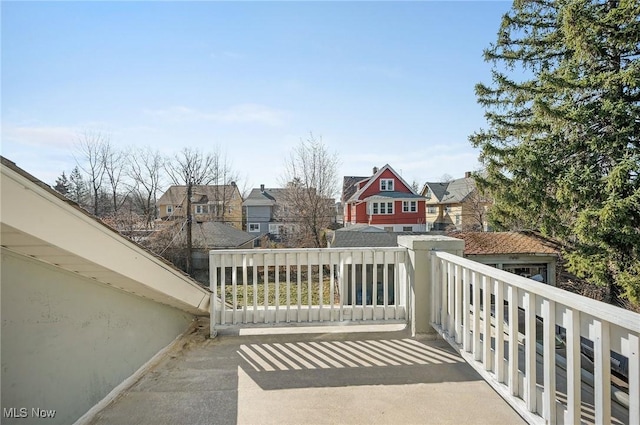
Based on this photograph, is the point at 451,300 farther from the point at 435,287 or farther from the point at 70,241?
the point at 70,241

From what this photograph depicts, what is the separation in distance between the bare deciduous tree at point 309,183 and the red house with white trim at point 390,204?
7212 mm

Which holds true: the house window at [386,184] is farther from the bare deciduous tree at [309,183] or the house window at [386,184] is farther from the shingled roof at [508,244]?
the shingled roof at [508,244]

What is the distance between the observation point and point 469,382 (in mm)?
2340

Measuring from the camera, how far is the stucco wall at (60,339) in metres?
1.50

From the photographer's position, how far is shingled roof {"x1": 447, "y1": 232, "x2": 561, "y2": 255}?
1235cm

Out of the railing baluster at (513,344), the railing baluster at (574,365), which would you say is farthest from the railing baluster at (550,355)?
the railing baluster at (513,344)

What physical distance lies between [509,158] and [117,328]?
1232 cm

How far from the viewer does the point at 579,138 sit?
34.4 feet

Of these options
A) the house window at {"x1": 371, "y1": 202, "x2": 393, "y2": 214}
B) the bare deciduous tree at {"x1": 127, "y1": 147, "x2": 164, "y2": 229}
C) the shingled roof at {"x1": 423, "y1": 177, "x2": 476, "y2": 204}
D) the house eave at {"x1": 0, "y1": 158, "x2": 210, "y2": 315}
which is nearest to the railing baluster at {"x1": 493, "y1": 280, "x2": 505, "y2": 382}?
the house eave at {"x1": 0, "y1": 158, "x2": 210, "y2": 315}

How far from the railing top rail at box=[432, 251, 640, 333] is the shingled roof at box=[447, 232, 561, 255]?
1114 cm

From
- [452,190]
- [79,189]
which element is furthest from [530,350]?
[452,190]

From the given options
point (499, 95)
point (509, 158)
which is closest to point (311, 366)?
point (509, 158)

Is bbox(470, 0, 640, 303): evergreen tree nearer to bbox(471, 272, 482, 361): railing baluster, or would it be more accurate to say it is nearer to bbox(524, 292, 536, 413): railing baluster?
bbox(471, 272, 482, 361): railing baluster

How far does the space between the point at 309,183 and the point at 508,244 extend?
395 inches
